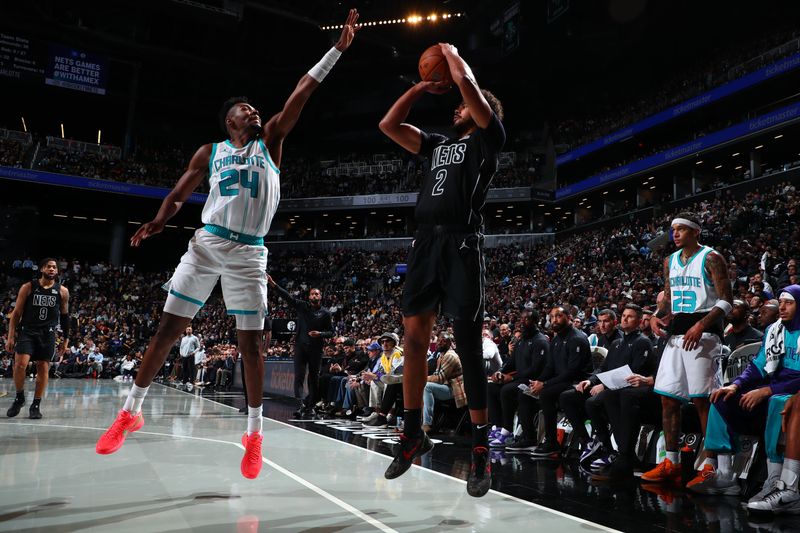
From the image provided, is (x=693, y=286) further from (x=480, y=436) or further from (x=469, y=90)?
(x=469, y=90)

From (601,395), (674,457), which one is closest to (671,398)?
(674,457)

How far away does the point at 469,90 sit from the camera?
9.33ft

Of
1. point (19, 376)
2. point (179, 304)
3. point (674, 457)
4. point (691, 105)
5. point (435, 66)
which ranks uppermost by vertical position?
point (691, 105)

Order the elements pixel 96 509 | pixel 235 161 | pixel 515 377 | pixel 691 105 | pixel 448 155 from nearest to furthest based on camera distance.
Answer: pixel 96 509 < pixel 448 155 < pixel 235 161 < pixel 515 377 < pixel 691 105

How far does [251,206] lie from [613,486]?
303cm

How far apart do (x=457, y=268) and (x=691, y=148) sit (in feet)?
85.3

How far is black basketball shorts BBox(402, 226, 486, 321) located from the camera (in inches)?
113

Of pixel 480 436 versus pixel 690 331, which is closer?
pixel 480 436

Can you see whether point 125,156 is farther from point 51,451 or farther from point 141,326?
point 51,451

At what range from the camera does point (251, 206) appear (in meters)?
3.47

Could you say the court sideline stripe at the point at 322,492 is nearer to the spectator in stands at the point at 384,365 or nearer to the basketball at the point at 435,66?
the basketball at the point at 435,66

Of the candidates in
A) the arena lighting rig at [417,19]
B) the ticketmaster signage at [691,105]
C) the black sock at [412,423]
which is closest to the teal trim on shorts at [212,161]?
the black sock at [412,423]

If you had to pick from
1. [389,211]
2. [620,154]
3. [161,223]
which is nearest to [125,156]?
[389,211]

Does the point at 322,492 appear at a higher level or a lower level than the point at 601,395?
lower
